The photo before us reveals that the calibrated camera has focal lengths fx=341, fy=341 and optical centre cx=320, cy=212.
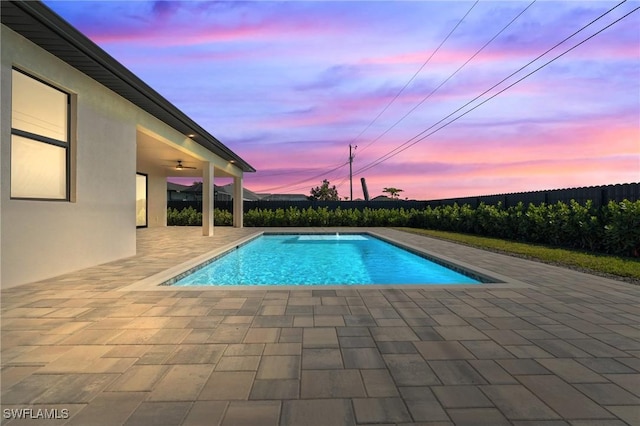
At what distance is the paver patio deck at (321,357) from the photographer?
1926mm

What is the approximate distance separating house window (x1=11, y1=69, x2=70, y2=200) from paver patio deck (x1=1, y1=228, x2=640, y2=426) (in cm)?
190

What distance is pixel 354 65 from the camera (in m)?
13.3

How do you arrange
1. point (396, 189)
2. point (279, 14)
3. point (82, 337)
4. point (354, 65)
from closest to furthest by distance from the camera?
point (82, 337) < point (279, 14) < point (354, 65) < point (396, 189)

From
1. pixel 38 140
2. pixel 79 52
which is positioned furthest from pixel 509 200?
pixel 38 140

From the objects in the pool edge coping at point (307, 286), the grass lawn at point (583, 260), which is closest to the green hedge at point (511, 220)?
the grass lawn at point (583, 260)

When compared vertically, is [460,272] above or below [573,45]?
below

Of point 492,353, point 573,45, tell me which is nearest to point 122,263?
point 492,353

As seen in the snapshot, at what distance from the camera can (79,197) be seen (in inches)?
243

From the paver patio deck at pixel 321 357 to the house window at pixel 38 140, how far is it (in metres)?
1.90

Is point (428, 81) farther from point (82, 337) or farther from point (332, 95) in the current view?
point (82, 337)

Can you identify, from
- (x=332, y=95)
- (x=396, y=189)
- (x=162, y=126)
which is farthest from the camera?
(x=396, y=189)

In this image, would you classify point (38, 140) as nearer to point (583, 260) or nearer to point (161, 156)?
point (161, 156)

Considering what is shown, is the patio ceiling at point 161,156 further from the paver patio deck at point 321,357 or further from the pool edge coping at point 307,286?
the paver patio deck at point 321,357

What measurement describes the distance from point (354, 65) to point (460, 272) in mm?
9577
